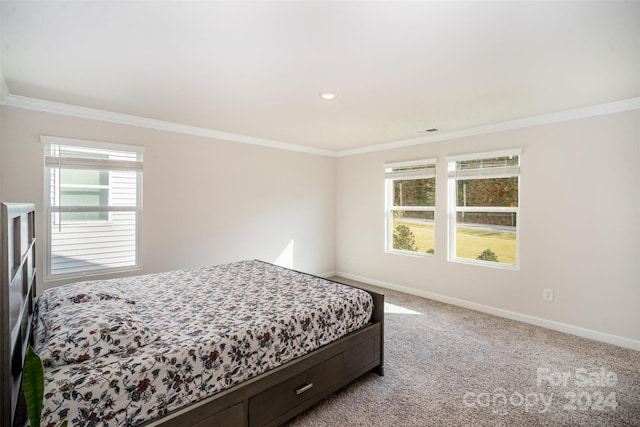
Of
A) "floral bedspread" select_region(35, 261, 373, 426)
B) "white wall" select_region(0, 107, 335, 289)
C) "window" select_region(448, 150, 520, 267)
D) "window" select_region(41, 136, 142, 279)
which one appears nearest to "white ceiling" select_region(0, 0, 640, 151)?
"white wall" select_region(0, 107, 335, 289)

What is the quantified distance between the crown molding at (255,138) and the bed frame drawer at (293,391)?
10.6 feet

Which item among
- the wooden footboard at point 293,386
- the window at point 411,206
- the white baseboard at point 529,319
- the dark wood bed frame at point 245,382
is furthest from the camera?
the window at point 411,206

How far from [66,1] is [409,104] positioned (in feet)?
8.65

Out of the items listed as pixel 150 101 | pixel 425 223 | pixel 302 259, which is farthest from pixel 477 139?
pixel 150 101

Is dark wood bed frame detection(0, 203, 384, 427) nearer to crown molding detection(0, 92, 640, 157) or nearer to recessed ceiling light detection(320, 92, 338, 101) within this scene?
crown molding detection(0, 92, 640, 157)

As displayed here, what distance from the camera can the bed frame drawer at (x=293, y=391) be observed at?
1769 mm

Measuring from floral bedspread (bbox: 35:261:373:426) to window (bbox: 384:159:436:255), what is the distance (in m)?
2.41

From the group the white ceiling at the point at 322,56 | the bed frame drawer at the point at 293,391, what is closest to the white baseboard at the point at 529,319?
the white ceiling at the point at 322,56

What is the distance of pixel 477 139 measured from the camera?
3998 mm

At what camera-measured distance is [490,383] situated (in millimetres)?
2393

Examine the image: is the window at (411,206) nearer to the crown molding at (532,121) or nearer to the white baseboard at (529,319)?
the crown molding at (532,121)

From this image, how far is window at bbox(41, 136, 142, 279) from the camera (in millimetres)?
3104

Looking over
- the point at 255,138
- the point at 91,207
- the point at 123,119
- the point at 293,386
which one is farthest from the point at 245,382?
the point at 255,138

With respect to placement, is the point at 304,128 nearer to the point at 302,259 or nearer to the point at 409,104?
the point at 409,104
